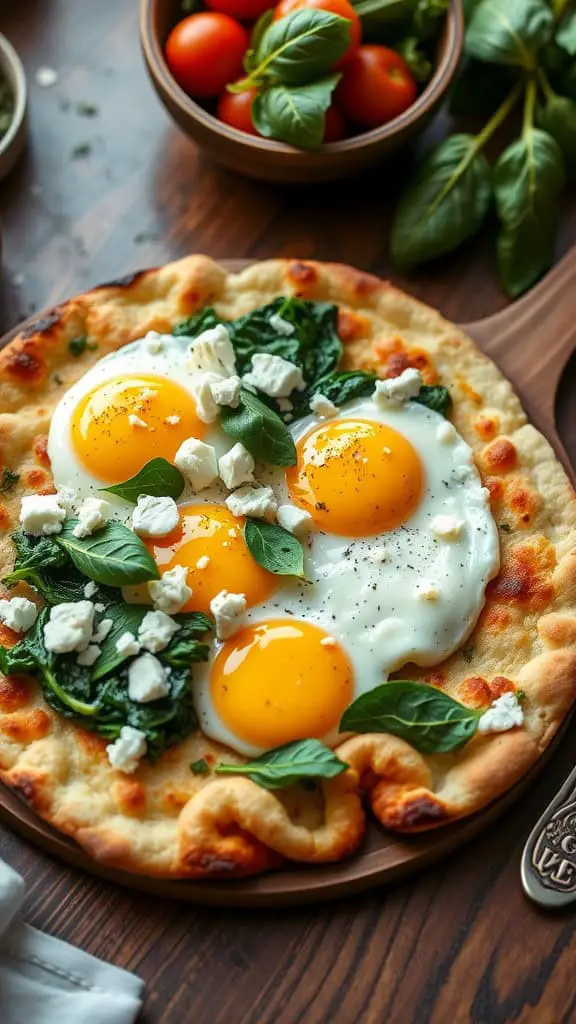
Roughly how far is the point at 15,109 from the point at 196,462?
2237 millimetres

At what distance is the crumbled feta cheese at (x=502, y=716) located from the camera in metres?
3.93

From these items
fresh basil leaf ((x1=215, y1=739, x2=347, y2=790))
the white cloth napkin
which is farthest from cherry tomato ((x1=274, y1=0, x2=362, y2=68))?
the white cloth napkin

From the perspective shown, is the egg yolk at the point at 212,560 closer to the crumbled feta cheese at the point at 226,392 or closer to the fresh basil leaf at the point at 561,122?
the crumbled feta cheese at the point at 226,392

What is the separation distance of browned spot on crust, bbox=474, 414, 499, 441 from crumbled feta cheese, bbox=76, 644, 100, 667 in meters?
1.73

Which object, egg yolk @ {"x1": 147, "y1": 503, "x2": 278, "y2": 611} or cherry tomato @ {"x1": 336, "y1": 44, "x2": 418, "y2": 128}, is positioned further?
cherry tomato @ {"x1": 336, "y1": 44, "x2": 418, "y2": 128}

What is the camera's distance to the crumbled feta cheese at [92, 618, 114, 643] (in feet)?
13.0

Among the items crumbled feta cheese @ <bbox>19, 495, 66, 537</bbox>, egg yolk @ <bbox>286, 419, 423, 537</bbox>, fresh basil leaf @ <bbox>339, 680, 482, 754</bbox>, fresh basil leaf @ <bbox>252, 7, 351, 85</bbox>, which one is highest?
fresh basil leaf @ <bbox>252, 7, 351, 85</bbox>

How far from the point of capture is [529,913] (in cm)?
391

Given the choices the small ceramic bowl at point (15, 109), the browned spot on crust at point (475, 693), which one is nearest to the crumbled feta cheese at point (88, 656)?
the browned spot on crust at point (475, 693)

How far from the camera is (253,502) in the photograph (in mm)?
4105

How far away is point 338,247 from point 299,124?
71cm

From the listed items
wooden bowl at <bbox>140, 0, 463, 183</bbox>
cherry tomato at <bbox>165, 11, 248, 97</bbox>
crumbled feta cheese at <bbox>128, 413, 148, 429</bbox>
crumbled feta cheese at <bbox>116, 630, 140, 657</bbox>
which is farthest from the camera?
cherry tomato at <bbox>165, 11, 248, 97</bbox>

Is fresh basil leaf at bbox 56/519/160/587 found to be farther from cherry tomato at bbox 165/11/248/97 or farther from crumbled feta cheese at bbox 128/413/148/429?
cherry tomato at bbox 165/11/248/97

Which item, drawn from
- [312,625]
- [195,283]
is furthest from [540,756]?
[195,283]
